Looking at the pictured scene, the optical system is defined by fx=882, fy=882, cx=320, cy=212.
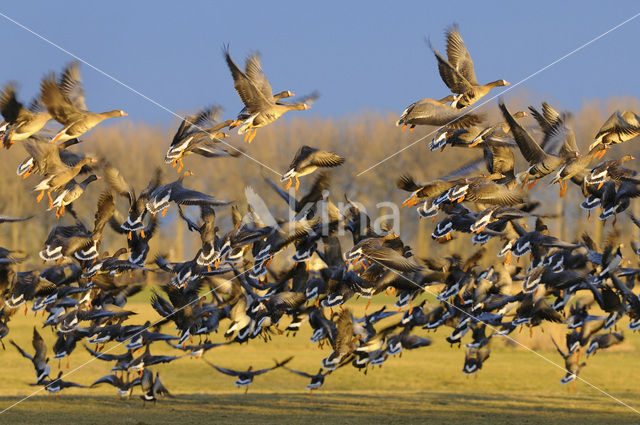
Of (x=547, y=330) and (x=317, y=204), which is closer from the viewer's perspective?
(x=317, y=204)

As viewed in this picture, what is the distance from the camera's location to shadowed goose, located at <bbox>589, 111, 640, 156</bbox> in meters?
13.4

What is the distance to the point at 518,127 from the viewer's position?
12.6 meters

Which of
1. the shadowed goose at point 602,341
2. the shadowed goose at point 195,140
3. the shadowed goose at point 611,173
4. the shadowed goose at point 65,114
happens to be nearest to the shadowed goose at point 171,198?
the shadowed goose at point 195,140

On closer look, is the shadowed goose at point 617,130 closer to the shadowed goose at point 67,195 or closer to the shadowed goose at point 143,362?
the shadowed goose at point 67,195

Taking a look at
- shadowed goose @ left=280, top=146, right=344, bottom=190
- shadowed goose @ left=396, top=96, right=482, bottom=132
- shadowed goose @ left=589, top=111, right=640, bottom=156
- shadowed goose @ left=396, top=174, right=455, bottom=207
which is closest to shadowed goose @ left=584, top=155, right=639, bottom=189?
shadowed goose @ left=589, top=111, right=640, bottom=156

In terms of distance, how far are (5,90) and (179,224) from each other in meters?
57.9

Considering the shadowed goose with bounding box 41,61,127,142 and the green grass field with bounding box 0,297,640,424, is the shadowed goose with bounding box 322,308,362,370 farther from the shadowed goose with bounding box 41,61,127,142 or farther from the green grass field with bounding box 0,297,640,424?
the shadowed goose with bounding box 41,61,127,142

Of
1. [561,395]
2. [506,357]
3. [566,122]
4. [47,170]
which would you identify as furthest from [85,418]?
[506,357]

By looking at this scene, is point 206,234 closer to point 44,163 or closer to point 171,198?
point 171,198

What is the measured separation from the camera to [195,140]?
49.4 feet

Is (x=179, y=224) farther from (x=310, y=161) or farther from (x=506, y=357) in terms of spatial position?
(x=310, y=161)

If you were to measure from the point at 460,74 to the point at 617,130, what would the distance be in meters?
2.93

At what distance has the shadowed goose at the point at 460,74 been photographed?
1494cm

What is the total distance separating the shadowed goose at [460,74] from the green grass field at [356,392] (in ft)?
21.7
